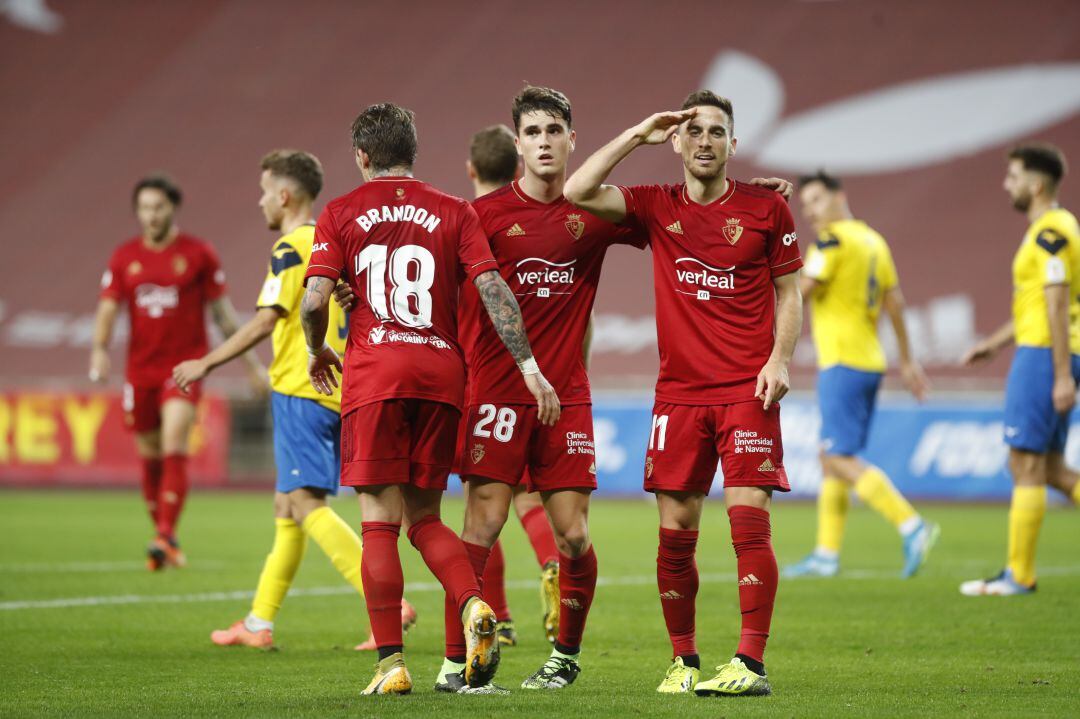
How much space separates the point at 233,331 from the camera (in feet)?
34.3

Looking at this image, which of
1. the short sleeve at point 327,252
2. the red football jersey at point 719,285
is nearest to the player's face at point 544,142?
the red football jersey at point 719,285

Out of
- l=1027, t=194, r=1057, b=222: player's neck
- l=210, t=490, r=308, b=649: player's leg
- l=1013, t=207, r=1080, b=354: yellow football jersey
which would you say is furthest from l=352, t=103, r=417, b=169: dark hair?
l=1027, t=194, r=1057, b=222: player's neck

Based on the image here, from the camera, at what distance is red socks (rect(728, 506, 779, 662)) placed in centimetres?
551

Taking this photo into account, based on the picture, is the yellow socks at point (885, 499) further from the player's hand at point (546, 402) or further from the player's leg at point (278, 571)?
the player's hand at point (546, 402)

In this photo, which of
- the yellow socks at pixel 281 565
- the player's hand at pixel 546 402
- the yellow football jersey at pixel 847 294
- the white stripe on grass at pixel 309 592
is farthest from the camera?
the yellow football jersey at pixel 847 294

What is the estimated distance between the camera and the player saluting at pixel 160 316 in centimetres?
1113

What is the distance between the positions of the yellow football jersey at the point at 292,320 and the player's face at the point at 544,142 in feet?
4.93

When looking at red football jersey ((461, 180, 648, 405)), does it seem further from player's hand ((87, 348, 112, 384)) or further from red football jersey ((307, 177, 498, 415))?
player's hand ((87, 348, 112, 384))

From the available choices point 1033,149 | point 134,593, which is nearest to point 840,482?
point 1033,149

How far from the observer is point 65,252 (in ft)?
86.1

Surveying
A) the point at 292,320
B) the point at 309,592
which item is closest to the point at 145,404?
the point at 309,592

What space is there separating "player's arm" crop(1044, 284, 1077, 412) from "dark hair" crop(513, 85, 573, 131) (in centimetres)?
411

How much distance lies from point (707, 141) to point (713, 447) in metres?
1.18

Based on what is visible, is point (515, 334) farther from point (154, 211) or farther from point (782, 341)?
point (154, 211)
